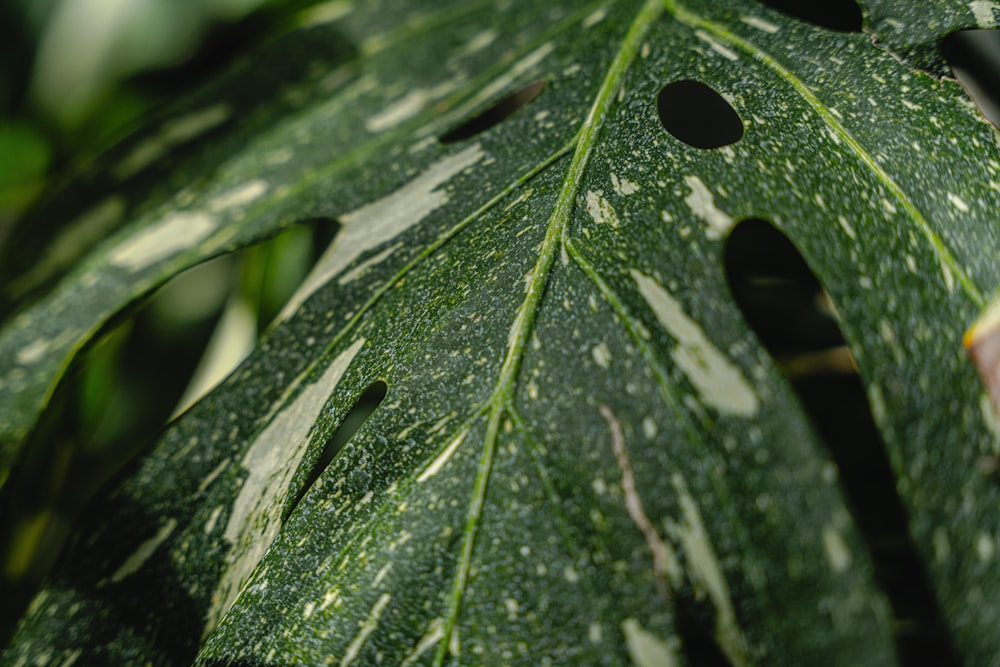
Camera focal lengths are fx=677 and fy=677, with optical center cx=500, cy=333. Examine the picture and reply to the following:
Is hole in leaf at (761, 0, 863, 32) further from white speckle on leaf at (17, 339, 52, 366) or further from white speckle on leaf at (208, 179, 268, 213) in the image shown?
white speckle on leaf at (17, 339, 52, 366)

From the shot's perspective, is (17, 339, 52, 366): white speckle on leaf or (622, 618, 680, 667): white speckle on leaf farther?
(17, 339, 52, 366): white speckle on leaf

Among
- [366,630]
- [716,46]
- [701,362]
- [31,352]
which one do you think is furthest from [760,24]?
[31,352]

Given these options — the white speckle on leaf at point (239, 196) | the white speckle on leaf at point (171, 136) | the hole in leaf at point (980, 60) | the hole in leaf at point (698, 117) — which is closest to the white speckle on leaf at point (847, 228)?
the hole in leaf at point (698, 117)

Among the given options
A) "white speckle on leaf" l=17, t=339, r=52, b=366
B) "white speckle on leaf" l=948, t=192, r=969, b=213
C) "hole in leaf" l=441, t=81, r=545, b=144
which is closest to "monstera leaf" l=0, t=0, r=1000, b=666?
"white speckle on leaf" l=948, t=192, r=969, b=213

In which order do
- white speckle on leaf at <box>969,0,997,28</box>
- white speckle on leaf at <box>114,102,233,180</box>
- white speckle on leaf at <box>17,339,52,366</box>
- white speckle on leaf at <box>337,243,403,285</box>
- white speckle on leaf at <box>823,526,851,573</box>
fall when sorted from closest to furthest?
white speckle on leaf at <box>823,526,851,573</box> < white speckle on leaf at <box>969,0,997,28</box> < white speckle on leaf at <box>337,243,403,285</box> < white speckle on leaf at <box>17,339,52,366</box> < white speckle on leaf at <box>114,102,233,180</box>

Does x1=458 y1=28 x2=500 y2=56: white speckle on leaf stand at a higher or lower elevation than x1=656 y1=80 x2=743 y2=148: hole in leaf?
higher

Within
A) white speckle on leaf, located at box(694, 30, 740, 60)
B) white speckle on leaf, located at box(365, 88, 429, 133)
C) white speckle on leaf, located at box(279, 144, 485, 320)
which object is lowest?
white speckle on leaf, located at box(694, 30, 740, 60)

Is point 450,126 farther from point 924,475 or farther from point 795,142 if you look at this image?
point 924,475

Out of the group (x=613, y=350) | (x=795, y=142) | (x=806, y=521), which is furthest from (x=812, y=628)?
(x=795, y=142)
